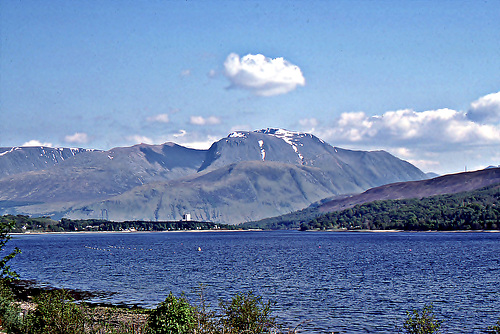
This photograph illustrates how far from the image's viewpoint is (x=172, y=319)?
107 ft

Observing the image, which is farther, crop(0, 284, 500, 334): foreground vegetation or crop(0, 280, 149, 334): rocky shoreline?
crop(0, 280, 149, 334): rocky shoreline

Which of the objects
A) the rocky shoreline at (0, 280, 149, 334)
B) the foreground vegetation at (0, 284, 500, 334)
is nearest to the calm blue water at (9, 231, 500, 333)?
the rocky shoreline at (0, 280, 149, 334)

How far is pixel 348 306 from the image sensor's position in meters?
67.9

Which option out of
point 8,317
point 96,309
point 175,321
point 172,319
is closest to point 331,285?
point 96,309

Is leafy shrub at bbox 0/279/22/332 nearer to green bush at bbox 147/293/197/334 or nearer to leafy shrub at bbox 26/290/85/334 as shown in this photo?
leafy shrub at bbox 26/290/85/334

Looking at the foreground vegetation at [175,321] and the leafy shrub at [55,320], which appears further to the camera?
the leafy shrub at [55,320]

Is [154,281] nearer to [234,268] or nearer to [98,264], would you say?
[234,268]

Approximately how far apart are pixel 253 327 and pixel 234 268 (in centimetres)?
8505

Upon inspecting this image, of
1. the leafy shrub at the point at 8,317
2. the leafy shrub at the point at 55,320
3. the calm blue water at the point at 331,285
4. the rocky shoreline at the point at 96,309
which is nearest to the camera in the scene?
the leafy shrub at the point at 55,320

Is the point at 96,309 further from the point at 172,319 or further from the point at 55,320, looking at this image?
the point at 172,319

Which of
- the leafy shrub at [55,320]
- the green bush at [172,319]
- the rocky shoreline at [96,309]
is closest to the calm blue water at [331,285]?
the rocky shoreline at [96,309]

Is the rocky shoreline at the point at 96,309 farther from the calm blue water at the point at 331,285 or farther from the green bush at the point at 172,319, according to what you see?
the green bush at the point at 172,319

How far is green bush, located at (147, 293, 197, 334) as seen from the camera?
107 feet

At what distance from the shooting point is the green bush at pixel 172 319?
32500 mm
